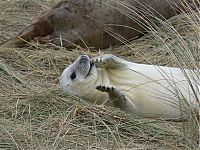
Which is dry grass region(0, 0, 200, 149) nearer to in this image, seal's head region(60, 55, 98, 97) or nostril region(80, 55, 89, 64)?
seal's head region(60, 55, 98, 97)

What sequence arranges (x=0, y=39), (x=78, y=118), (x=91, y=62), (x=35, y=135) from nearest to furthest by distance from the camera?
1. (x=35, y=135)
2. (x=78, y=118)
3. (x=91, y=62)
4. (x=0, y=39)

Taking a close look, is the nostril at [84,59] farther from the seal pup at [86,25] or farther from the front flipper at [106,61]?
the seal pup at [86,25]

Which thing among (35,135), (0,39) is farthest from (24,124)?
(0,39)

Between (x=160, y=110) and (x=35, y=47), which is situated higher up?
(x=35, y=47)

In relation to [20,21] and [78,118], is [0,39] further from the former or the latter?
[78,118]

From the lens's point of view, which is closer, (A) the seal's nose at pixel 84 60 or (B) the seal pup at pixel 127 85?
(B) the seal pup at pixel 127 85

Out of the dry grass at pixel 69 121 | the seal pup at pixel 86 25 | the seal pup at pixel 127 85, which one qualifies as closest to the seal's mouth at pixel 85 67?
the seal pup at pixel 127 85

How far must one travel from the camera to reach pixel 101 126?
4.39 meters

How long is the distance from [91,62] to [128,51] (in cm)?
174

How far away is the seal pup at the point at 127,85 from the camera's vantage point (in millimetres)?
4543

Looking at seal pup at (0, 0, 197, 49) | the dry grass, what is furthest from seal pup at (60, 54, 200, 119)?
seal pup at (0, 0, 197, 49)

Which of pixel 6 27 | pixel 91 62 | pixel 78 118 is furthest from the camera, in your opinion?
pixel 6 27

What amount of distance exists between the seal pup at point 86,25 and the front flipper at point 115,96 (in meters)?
1.94

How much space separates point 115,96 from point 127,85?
0.16 m
